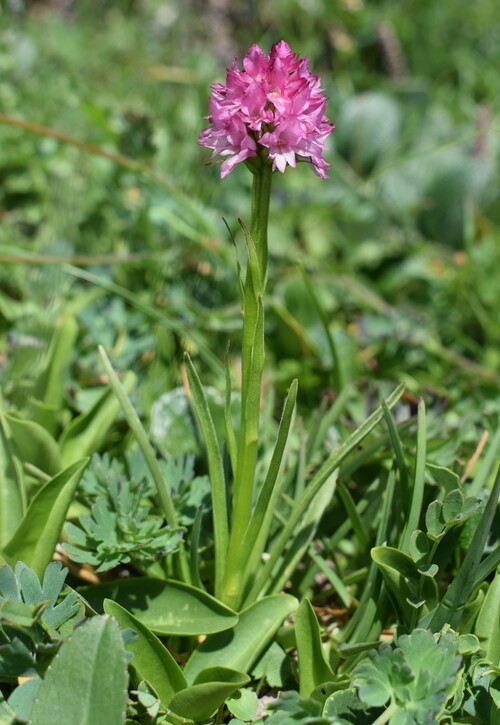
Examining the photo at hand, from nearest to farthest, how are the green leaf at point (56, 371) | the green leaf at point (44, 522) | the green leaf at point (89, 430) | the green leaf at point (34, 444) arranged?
the green leaf at point (44, 522) < the green leaf at point (34, 444) < the green leaf at point (89, 430) < the green leaf at point (56, 371)

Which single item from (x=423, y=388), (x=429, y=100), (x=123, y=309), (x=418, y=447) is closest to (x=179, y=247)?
(x=123, y=309)

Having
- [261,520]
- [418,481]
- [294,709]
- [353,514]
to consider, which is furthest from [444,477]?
[294,709]

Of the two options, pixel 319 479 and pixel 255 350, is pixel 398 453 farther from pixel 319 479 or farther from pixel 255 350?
pixel 255 350

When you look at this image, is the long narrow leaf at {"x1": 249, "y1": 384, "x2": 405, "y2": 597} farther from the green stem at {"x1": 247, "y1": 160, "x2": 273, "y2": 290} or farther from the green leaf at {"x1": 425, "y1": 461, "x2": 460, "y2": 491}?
the green stem at {"x1": 247, "y1": 160, "x2": 273, "y2": 290}

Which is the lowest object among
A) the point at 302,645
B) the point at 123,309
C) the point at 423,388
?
the point at 302,645

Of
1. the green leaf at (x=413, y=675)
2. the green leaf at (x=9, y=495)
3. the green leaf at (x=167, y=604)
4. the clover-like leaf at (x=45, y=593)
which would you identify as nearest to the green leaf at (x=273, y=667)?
the green leaf at (x=167, y=604)

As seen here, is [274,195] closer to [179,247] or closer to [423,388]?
[179,247]

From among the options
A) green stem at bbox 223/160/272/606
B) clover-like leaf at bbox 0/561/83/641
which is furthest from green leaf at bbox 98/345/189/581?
clover-like leaf at bbox 0/561/83/641

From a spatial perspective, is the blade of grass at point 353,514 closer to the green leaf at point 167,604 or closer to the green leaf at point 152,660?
the green leaf at point 167,604
